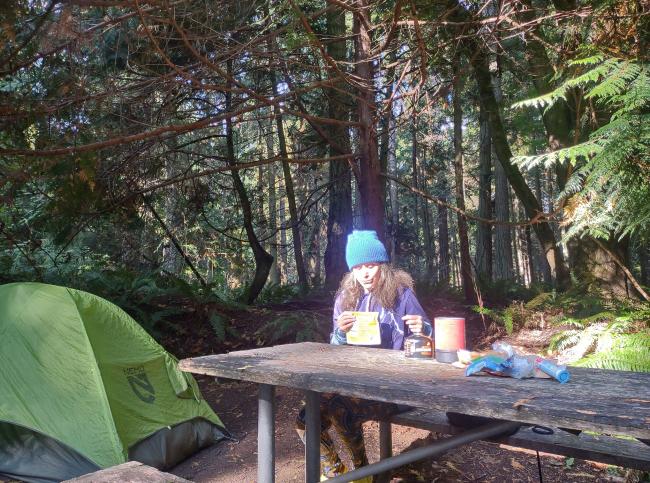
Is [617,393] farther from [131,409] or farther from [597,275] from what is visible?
[597,275]

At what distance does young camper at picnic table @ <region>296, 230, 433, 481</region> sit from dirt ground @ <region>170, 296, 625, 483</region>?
2.68ft

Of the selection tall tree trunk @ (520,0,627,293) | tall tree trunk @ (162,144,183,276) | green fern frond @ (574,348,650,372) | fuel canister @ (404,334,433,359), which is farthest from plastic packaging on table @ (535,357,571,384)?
tall tree trunk @ (162,144,183,276)

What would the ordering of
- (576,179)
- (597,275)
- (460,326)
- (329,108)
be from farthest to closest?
(329,108) < (597,275) < (576,179) < (460,326)

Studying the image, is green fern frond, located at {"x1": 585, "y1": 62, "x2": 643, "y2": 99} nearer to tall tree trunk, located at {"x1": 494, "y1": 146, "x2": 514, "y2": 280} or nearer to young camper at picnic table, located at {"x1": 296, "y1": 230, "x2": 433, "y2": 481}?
young camper at picnic table, located at {"x1": 296, "y1": 230, "x2": 433, "y2": 481}

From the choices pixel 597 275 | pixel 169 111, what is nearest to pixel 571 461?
Result: pixel 597 275

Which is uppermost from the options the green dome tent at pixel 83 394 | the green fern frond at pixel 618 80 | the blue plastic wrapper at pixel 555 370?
the green fern frond at pixel 618 80

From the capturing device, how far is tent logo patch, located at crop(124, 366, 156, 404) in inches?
199

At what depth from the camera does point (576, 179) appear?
4.18m

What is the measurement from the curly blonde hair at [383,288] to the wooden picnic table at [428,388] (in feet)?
1.18

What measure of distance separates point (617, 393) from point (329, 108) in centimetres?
705

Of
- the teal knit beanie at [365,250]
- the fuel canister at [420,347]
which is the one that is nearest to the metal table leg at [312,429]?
the fuel canister at [420,347]

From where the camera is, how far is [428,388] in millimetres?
2070

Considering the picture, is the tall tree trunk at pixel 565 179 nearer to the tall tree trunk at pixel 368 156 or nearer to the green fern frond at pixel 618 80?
the tall tree trunk at pixel 368 156

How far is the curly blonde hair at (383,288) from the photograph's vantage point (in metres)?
3.49
